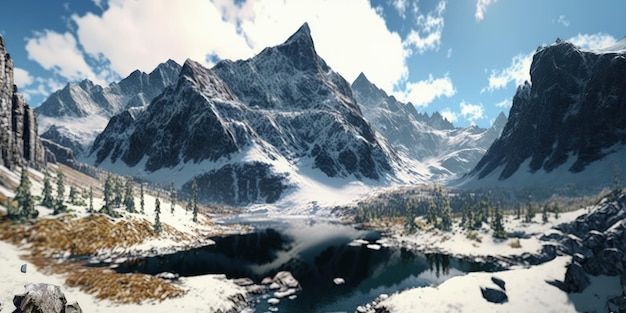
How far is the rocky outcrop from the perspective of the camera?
30859 millimetres

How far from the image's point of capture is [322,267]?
95.1 m

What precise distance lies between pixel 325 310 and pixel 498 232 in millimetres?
79847

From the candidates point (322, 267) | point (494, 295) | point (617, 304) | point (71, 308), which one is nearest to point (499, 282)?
point (494, 295)

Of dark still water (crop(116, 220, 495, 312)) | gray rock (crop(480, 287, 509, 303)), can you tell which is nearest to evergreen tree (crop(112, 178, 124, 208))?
dark still water (crop(116, 220, 495, 312))

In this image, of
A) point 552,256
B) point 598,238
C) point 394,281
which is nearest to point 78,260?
point 394,281

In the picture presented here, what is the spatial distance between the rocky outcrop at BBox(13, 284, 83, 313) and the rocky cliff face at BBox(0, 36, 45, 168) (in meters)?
129

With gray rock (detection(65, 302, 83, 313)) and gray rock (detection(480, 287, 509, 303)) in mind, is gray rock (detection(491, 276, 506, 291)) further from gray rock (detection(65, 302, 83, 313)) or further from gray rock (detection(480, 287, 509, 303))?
gray rock (detection(65, 302, 83, 313))

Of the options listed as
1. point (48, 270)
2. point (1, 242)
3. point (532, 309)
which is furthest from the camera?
point (1, 242)

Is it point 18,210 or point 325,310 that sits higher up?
point 18,210

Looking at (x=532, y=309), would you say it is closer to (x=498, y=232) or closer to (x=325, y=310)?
(x=325, y=310)

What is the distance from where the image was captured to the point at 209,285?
6525 centimetres

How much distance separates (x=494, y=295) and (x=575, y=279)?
930 centimetres

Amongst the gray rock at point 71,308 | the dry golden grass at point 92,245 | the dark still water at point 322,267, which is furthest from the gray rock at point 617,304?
the dry golden grass at point 92,245

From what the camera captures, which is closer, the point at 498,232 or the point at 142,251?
the point at 142,251
